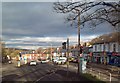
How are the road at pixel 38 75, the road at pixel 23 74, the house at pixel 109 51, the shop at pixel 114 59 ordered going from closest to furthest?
the road at pixel 38 75 < the road at pixel 23 74 < the shop at pixel 114 59 < the house at pixel 109 51

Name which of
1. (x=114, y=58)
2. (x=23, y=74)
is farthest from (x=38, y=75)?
(x=114, y=58)

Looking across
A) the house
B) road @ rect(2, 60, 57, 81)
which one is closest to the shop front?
the house

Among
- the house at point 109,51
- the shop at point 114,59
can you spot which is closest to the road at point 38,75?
the house at point 109,51

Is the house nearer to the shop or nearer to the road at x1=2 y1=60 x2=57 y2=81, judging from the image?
the shop

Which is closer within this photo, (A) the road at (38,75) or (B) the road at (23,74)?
(A) the road at (38,75)

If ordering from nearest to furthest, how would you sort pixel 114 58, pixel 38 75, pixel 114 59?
1. pixel 38 75
2. pixel 114 59
3. pixel 114 58

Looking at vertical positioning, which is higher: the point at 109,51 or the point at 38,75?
the point at 109,51

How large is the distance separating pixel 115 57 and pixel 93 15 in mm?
70427

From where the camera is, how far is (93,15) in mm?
15969

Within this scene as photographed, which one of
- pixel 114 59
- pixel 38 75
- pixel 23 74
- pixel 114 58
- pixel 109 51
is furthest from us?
pixel 109 51

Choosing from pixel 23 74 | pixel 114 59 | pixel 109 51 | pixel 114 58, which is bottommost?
pixel 23 74

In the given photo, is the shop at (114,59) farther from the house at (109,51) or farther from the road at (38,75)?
the road at (38,75)

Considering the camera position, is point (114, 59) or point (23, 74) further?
point (114, 59)

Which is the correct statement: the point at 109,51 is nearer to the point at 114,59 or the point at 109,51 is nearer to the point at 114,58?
the point at 114,58
